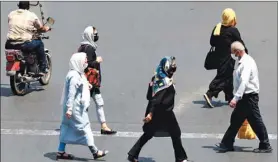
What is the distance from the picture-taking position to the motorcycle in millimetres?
12578

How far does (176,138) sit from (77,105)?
143 centimetres

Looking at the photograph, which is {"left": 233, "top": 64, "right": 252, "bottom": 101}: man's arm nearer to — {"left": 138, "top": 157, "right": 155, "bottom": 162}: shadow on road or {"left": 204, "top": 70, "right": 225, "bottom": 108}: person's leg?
{"left": 138, "top": 157, "right": 155, "bottom": 162}: shadow on road

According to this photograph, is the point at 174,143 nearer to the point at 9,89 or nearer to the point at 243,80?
the point at 243,80

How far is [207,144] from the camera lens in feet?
35.3

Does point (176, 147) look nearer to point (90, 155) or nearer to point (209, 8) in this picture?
→ point (90, 155)

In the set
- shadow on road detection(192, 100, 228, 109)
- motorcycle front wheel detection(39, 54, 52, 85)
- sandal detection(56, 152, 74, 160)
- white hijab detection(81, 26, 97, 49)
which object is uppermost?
white hijab detection(81, 26, 97, 49)

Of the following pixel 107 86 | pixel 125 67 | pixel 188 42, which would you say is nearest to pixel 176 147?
pixel 107 86

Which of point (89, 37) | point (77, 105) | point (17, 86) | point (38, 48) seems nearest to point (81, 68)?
point (77, 105)

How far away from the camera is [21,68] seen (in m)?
12.8

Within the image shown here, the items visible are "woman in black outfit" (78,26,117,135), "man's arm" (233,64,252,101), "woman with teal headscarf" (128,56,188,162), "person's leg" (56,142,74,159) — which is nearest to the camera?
"woman with teal headscarf" (128,56,188,162)

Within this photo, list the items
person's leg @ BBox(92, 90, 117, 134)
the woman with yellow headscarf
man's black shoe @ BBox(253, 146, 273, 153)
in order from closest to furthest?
man's black shoe @ BBox(253, 146, 273, 153) → person's leg @ BBox(92, 90, 117, 134) → the woman with yellow headscarf

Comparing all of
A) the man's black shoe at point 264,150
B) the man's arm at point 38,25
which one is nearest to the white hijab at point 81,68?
the man's black shoe at point 264,150

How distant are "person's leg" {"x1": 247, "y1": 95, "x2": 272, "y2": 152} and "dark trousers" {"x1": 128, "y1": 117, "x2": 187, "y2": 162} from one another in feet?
3.86

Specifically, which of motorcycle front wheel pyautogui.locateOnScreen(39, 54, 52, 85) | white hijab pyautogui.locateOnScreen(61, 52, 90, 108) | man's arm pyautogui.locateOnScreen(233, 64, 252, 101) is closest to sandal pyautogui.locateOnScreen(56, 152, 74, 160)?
white hijab pyautogui.locateOnScreen(61, 52, 90, 108)
